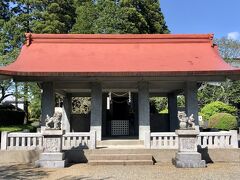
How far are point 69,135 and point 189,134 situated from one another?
156 inches

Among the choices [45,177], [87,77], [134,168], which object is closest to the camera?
[45,177]

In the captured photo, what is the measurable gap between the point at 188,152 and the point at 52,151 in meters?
4.06

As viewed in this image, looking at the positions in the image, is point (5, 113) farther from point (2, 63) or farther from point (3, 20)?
point (3, 20)

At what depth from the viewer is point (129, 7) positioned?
2636 centimetres

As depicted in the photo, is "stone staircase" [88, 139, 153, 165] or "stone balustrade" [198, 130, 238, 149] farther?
"stone balustrade" [198, 130, 238, 149]

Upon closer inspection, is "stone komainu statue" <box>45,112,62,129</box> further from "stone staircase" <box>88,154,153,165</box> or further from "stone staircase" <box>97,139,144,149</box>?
"stone staircase" <box>97,139,144,149</box>

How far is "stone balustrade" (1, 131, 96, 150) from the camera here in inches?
436

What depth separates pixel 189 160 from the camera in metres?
9.97

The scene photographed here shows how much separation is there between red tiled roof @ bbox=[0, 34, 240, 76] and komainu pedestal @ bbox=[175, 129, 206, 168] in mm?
2307

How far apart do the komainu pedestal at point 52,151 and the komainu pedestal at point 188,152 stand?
3.46 m

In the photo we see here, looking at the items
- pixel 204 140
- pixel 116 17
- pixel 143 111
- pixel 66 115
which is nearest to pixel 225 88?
pixel 116 17

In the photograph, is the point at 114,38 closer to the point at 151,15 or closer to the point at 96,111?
the point at 96,111

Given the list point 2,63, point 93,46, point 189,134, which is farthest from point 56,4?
point 189,134

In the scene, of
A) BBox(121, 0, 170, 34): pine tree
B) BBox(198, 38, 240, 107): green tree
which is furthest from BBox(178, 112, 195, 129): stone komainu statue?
BBox(198, 38, 240, 107): green tree
